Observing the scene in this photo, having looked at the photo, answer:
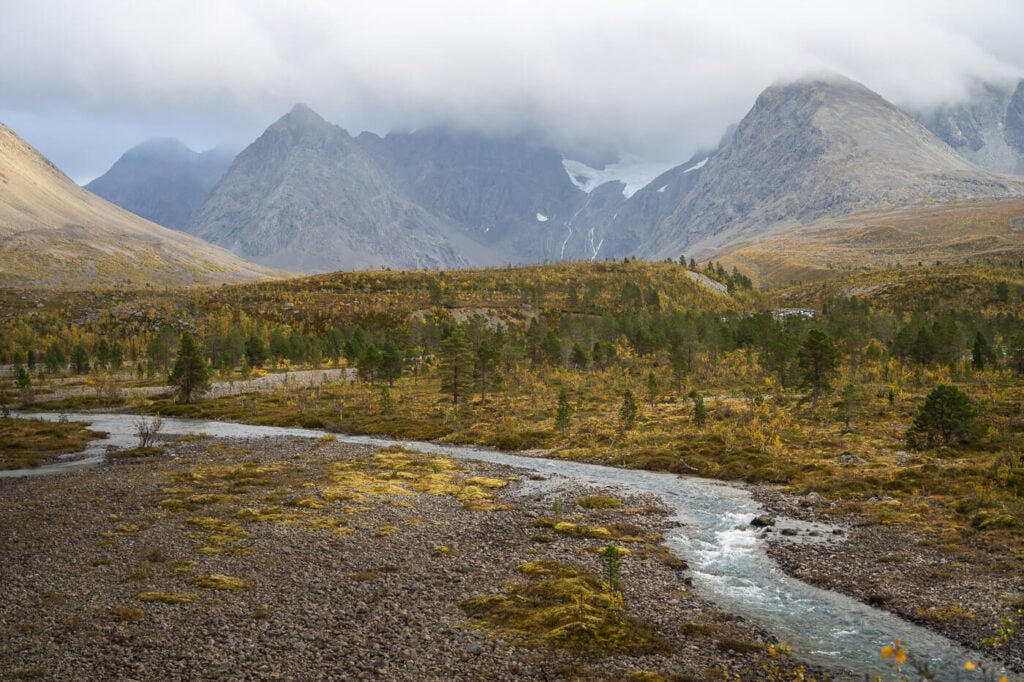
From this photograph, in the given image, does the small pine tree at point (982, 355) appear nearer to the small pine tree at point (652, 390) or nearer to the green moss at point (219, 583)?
the small pine tree at point (652, 390)

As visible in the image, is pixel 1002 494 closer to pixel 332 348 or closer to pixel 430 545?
pixel 430 545

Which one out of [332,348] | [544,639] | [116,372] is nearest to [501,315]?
[332,348]

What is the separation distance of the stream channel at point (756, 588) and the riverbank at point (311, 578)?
1.63 meters

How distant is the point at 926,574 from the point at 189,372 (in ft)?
327

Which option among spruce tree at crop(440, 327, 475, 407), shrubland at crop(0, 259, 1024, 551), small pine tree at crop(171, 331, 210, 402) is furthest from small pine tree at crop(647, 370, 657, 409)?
small pine tree at crop(171, 331, 210, 402)

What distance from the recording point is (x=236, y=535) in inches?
1339

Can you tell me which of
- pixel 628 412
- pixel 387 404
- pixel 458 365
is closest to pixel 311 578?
pixel 628 412

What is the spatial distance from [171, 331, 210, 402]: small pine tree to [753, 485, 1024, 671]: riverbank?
89.3 m

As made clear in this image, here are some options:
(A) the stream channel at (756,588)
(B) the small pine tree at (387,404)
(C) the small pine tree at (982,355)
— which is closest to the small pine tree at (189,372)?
(B) the small pine tree at (387,404)

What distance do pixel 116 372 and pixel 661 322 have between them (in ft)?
396

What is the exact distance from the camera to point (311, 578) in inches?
1118

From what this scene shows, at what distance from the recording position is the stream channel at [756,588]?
22.4 meters

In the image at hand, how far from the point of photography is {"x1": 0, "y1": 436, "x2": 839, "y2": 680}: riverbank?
21.0 m

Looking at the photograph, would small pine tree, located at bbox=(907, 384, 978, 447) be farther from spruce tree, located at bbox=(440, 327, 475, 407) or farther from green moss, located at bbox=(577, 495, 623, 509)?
spruce tree, located at bbox=(440, 327, 475, 407)
